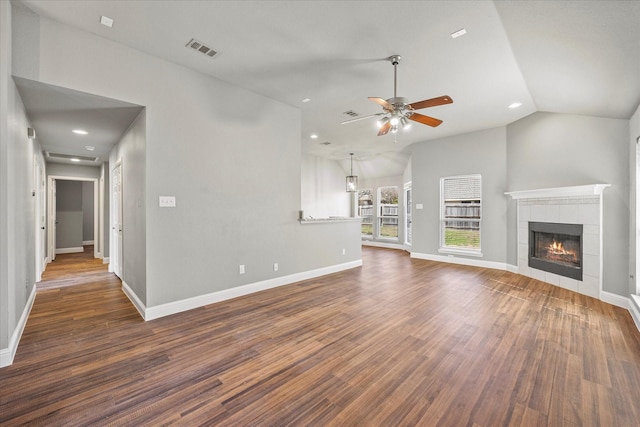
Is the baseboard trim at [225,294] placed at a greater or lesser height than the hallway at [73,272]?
greater

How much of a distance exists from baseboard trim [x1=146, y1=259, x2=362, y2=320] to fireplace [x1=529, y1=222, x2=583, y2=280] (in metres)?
4.00

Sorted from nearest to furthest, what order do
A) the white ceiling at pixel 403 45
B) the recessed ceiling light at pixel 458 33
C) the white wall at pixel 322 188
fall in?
the white ceiling at pixel 403 45 < the recessed ceiling light at pixel 458 33 < the white wall at pixel 322 188

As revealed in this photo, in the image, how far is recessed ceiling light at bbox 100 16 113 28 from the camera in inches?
102

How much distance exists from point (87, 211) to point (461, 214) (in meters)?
12.3

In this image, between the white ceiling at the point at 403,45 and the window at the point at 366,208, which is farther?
the window at the point at 366,208

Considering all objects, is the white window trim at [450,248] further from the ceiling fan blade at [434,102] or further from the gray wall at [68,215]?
the gray wall at [68,215]

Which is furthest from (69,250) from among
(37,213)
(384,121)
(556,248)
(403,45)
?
(556,248)

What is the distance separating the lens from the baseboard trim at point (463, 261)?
20.0 feet

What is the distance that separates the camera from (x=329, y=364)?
2289 millimetres

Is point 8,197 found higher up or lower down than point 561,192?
lower down

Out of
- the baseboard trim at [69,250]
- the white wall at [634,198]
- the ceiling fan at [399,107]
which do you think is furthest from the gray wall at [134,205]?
the white wall at [634,198]

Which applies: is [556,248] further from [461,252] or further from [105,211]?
[105,211]

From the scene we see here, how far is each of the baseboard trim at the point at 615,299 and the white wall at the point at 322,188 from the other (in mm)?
7056

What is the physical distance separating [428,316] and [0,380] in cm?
401
